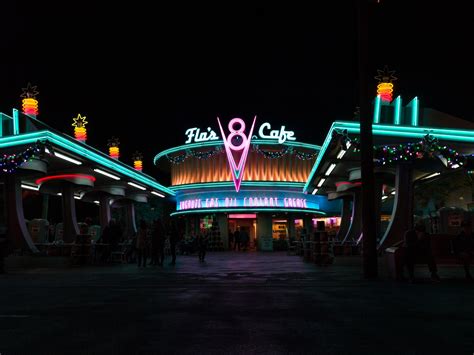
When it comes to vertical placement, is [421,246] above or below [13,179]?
below

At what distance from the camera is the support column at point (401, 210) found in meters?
24.0

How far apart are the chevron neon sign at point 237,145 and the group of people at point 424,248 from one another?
33.6 meters

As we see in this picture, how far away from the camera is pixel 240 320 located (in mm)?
7102

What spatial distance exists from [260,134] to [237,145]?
2743 mm

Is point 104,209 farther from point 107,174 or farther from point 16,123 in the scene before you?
point 16,123

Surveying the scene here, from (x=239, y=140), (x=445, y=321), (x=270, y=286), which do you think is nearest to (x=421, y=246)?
(x=270, y=286)

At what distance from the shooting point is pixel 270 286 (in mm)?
11977

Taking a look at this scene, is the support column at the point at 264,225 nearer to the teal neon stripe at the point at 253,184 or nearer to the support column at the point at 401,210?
the teal neon stripe at the point at 253,184

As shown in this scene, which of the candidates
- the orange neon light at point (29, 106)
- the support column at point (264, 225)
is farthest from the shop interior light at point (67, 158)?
the support column at point (264, 225)

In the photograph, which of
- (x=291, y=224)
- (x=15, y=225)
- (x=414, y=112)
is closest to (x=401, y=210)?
(x=414, y=112)

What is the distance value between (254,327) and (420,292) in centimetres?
524

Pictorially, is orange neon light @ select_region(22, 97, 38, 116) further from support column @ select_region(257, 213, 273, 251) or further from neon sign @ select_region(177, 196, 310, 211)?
support column @ select_region(257, 213, 273, 251)

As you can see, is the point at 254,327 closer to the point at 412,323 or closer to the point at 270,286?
the point at 412,323

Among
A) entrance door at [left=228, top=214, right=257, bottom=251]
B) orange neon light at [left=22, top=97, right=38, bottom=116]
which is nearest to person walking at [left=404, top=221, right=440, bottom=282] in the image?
orange neon light at [left=22, top=97, right=38, bottom=116]
